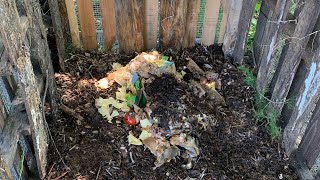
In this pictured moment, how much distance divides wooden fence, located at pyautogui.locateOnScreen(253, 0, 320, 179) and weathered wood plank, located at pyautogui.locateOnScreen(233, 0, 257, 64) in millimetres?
153

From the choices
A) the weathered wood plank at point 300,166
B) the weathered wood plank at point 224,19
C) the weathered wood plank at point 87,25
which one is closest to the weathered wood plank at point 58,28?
the weathered wood plank at point 87,25

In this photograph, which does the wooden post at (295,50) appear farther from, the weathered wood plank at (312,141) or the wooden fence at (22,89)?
the wooden fence at (22,89)

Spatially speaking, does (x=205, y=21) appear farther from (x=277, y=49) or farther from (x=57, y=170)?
(x=57, y=170)

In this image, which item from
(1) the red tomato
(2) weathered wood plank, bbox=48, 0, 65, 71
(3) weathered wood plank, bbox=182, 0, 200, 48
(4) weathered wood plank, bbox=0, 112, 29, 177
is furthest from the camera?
(3) weathered wood plank, bbox=182, 0, 200, 48

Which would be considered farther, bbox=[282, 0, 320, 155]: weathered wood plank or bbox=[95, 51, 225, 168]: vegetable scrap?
bbox=[95, 51, 225, 168]: vegetable scrap

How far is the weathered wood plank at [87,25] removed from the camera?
11.8ft

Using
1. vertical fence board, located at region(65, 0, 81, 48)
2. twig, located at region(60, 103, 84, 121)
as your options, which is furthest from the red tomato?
vertical fence board, located at region(65, 0, 81, 48)

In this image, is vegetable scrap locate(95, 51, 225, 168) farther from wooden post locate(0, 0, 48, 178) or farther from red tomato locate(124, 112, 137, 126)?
wooden post locate(0, 0, 48, 178)

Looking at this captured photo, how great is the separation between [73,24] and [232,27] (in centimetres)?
167

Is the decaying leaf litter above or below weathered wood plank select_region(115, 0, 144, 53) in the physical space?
below

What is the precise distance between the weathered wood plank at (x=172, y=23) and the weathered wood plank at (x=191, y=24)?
0.06 m

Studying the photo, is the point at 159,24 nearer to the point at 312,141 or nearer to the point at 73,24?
the point at 73,24

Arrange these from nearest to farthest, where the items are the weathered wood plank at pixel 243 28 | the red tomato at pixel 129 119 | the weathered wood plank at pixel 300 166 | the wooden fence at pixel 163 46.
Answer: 1. the wooden fence at pixel 163 46
2. the weathered wood plank at pixel 300 166
3. the red tomato at pixel 129 119
4. the weathered wood plank at pixel 243 28

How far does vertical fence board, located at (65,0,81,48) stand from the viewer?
11.7ft
